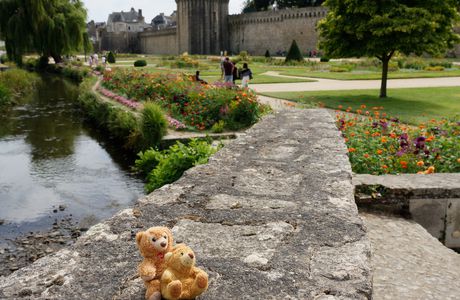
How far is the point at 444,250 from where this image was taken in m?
3.72

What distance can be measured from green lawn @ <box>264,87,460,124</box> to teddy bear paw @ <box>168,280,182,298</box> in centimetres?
955

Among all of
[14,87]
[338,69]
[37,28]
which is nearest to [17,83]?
[14,87]

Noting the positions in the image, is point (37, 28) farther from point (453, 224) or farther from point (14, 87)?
point (453, 224)

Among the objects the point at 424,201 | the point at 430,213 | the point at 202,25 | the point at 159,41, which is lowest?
the point at 430,213

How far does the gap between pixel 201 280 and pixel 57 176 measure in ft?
27.5

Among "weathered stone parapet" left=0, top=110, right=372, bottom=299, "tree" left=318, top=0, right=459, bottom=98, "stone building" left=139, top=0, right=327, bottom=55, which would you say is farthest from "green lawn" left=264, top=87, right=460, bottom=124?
"stone building" left=139, top=0, right=327, bottom=55

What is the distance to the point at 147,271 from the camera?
189 centimetres

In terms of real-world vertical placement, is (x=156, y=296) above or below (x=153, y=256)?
below

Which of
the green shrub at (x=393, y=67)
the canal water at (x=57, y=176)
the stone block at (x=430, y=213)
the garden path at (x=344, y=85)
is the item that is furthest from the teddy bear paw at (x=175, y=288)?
the green shrub at (x=393, y=67)

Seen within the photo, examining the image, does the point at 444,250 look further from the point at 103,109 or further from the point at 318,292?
the point at 103,109

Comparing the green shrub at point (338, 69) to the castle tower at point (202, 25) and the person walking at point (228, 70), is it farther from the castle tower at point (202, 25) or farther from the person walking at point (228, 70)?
the castle tower at point (202, 25)

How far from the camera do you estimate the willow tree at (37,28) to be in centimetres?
2631

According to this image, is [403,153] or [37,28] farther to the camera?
[37,28]

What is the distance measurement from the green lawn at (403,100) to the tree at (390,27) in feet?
3.14
